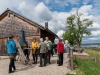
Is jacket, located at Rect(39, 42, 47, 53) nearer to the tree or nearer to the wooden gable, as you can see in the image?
the wooden gable

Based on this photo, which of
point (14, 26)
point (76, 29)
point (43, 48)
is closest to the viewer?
point (43, 48)

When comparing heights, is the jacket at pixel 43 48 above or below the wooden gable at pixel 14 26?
below

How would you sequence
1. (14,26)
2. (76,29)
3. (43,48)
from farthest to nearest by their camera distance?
(76,29), (14,26), (43,48)

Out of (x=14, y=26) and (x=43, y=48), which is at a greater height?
(x=14, y=26)

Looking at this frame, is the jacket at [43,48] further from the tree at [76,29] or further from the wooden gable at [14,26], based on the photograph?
the tree at [76,29]

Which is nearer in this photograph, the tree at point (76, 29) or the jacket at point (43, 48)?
the jacket at point (43, 48)

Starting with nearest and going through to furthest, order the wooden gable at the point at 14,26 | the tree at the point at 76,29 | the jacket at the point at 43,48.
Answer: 1. the jacket at the point at 43,48
2. the wooden gable at the point at 14,26
3. the tree at the point at 76,29

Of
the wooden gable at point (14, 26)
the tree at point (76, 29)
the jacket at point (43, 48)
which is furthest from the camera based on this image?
the tree at point (76, 29)

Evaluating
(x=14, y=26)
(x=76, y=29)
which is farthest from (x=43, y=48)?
(x=76, y=29)

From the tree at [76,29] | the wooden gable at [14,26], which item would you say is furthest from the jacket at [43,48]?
the tree at [76,29]

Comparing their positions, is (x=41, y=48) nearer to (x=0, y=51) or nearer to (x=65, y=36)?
(x=0, y=51)

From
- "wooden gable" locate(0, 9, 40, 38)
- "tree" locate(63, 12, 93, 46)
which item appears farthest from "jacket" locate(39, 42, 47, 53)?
"tree" locate(63, 12, 93, 46)

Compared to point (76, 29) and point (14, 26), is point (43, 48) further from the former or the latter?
point (76, 29)

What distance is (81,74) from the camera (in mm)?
9281
